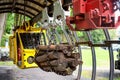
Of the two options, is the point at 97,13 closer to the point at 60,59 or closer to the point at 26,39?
the point at 60,59

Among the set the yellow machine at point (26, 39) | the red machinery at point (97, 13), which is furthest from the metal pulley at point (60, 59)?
the yellow machine at point (26, 39)

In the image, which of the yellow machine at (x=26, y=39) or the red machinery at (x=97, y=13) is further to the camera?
the yellow machine at (x=26, y=39)

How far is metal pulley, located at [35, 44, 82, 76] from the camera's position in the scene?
5184mm

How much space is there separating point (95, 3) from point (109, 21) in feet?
0.82

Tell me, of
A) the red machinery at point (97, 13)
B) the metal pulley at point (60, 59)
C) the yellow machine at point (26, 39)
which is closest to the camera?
the red machinery at point (97, 13)

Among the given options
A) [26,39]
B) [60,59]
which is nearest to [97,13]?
[60,59]

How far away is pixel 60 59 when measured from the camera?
519 cm

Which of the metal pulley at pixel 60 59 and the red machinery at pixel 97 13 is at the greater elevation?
the red machinery at pixel 97 13

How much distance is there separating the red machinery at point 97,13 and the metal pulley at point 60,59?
153 centimetres

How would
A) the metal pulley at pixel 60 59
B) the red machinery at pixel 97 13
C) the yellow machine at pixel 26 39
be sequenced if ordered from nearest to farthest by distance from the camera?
the red machinery at pixel 97 13, the metal pulley at pixel 60 59, the yellow machine at pixel 26 39

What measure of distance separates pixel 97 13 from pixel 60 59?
190cm

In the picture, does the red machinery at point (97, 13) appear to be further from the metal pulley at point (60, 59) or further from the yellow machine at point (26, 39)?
the yellow machine at point (26, 39)

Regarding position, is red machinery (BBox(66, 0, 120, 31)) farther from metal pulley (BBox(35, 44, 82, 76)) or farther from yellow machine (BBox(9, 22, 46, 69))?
yellow machine (BBox(9, 22, 46, 69))

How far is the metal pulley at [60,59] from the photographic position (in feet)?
17.0
